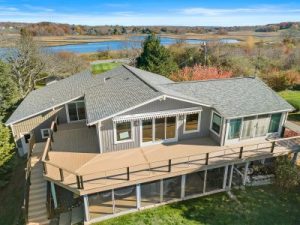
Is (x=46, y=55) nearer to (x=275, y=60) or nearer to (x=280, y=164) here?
(x=280, y=164)

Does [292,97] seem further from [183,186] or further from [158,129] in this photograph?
[183,186]

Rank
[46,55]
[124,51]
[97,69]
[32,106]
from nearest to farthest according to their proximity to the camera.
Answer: [32,106], [46,55], [97,69], [124,51]

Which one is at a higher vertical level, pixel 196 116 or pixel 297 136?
pixel 196 116

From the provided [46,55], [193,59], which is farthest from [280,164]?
[46,55]

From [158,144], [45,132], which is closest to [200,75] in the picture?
[158,144]

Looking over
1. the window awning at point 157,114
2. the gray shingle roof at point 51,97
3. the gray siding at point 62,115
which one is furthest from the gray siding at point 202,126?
the gray siding at point 62,115

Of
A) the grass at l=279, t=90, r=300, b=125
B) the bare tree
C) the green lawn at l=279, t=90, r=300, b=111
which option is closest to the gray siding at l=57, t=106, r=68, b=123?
the bare tree

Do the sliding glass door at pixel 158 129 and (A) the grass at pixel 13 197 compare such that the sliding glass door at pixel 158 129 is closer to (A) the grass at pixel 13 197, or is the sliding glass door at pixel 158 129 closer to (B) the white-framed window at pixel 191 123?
(B) the white-framed window at pixel 191 123
